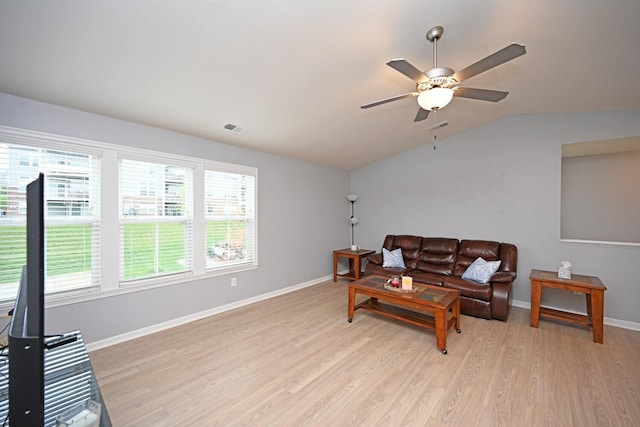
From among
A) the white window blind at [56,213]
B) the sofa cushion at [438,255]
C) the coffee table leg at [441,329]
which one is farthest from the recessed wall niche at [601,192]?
the white window blind at [56,213]

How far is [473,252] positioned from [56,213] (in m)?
5.24

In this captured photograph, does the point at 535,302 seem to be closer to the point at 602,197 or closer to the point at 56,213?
the point at 602,197

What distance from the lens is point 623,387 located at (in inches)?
85.7

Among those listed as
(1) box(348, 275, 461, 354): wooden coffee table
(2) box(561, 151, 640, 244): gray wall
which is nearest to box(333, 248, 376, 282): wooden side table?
(1) box(348, 275, 461, 354): wooden coffee table

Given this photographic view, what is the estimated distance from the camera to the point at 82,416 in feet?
3.51

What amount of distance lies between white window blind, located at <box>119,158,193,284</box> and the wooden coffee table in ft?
7.46

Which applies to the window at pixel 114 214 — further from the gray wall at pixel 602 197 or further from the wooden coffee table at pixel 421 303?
the gray wall at pixel 602 197

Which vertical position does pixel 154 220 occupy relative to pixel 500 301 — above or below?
above

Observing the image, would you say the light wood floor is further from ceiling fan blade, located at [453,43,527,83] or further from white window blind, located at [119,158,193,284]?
ceiling fan blade, located at [453,43,527,83]

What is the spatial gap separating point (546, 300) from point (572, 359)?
156 centimetres

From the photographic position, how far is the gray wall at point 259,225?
8.44 ft

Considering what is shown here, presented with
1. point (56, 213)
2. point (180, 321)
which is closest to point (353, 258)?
point (180, 321)

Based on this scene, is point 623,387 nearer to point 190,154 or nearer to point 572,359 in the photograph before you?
point 572,359

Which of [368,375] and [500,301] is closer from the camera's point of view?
[368,375]
